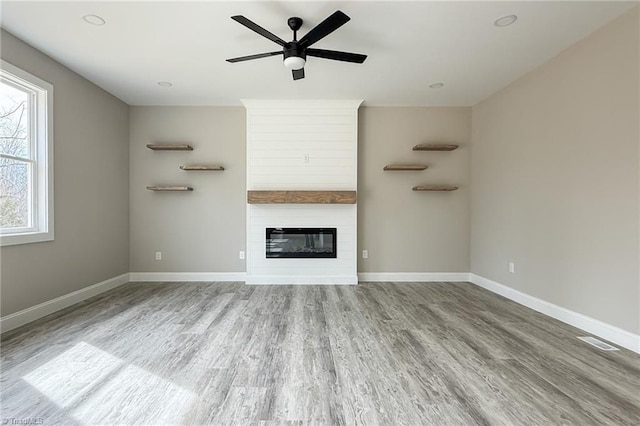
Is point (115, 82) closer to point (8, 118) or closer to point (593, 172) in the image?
point (8, 118)

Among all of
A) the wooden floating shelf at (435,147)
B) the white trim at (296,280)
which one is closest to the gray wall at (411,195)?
the wooden floating shelf at (435,147)

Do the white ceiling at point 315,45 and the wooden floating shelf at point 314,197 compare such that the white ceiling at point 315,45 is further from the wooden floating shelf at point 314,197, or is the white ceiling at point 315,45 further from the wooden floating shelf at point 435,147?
the wooden floating shelf at point 314,197

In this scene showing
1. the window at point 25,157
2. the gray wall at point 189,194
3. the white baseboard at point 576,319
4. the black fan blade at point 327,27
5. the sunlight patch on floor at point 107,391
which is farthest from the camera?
the gray wall at point 189,194

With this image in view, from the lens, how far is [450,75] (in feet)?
11.2

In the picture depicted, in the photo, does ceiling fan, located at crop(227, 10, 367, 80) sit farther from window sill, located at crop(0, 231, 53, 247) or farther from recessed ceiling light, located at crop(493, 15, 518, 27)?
window sill, located at crop(0, 231, 53, 247)

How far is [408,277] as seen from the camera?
4449 mm

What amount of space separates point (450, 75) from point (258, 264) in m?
3.64

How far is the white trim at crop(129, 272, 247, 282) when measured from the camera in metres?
4.37

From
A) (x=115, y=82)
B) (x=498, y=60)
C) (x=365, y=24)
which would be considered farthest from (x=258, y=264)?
(x=498, y=60)

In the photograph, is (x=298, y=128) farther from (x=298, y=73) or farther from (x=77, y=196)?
(x=77, y=196)

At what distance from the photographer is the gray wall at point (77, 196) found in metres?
2.70

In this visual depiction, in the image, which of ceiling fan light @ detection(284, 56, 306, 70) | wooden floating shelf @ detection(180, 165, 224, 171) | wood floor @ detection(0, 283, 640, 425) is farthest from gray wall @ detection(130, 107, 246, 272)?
ceiling fan light @ detection(284, 56, 306, 70)

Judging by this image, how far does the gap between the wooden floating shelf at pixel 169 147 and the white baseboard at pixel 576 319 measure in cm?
490

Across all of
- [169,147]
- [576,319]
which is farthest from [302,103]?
[576,319]
